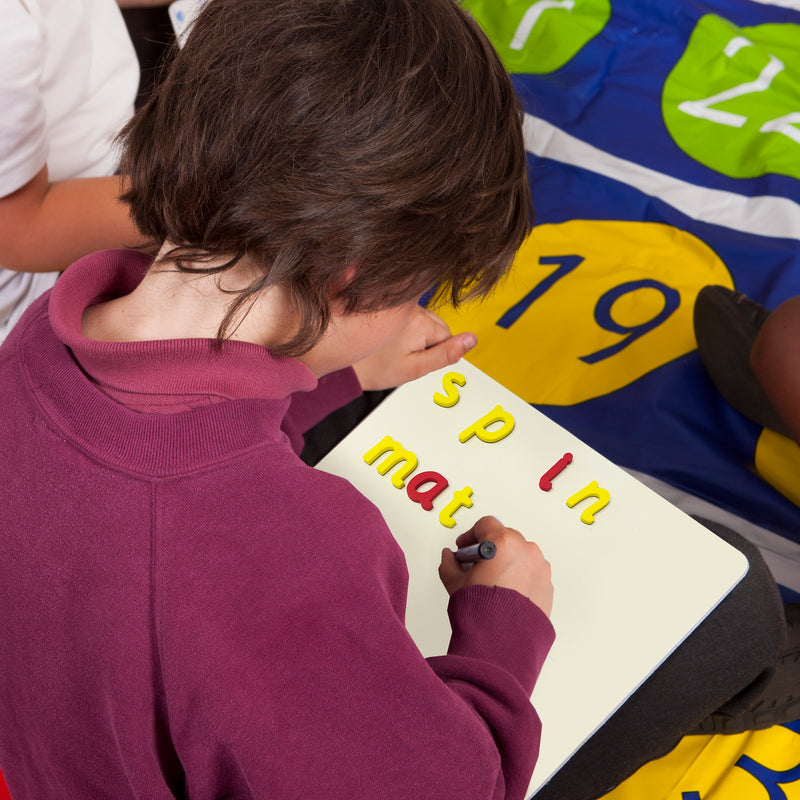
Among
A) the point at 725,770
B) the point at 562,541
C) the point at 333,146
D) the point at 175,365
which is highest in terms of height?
the point at 333,146

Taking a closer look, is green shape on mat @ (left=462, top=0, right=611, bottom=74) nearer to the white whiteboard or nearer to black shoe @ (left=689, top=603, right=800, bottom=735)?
the white whiteboard

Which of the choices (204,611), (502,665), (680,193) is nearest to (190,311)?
(204,611)

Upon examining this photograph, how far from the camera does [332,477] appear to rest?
1.60 feet

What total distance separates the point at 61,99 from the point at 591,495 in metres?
0.67

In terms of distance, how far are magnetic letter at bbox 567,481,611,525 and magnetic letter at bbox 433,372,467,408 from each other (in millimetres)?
137

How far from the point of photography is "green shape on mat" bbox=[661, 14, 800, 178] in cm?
120

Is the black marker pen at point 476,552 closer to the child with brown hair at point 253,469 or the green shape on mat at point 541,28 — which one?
the child with brown hair at point 253,469

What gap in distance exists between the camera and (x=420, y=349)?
71 cm

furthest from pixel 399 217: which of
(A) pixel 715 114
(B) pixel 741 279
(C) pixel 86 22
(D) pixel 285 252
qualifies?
(A) pixel 715 114

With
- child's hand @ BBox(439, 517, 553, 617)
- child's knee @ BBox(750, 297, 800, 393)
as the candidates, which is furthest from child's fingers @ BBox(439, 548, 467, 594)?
child's knee @ BBox(750, 297, 800, 393)

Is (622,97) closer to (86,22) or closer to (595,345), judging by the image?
(595,345)

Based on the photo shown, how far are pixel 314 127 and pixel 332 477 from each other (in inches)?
7.8

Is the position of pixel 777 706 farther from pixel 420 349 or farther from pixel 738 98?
pixel 738 98

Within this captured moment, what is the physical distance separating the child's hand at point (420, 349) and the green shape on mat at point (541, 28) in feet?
2.83
